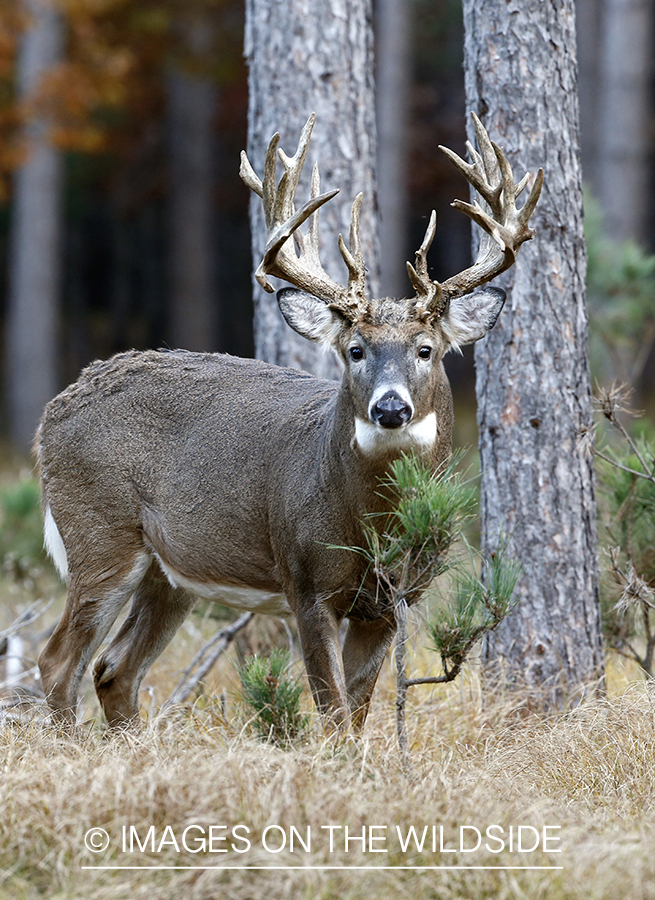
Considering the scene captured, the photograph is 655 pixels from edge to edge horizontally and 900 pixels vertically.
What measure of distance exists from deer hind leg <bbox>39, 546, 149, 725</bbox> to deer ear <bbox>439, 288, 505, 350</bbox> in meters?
1.73

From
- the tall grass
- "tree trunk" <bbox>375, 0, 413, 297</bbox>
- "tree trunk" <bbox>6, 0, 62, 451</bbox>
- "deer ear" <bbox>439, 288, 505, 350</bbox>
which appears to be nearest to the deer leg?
the tall grass

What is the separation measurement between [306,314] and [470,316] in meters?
0.61

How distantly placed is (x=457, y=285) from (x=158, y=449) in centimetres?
158

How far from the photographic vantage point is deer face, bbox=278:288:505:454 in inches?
154

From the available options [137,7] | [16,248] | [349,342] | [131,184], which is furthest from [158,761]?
[131,184]

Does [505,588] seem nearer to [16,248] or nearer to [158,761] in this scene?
[158,761]

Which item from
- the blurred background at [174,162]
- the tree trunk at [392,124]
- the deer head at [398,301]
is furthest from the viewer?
the tree trunk at [392,124]

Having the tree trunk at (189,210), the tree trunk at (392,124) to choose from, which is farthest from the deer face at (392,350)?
the tree trunk at (189,210)

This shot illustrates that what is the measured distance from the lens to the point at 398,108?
1842 centimetres

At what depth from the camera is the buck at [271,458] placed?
13.6 feet

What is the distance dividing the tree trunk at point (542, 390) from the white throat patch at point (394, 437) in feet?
3.63

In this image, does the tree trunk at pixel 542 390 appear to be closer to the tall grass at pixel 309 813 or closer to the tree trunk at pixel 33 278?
the tall grass at pixel 309 813

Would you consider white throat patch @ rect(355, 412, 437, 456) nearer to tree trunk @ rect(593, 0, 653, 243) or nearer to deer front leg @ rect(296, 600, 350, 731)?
deer front leg @ rect(296, 600, 350, 731)

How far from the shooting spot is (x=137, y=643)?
5.30 meters
